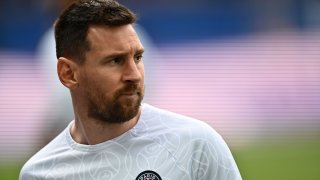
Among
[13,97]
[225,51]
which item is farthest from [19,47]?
[225,51]

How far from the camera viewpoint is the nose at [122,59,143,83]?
3137 mm

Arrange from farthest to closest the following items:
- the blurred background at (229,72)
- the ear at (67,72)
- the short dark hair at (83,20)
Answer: the blurred background at (229,72) < the ear at (67,72) < the short dark hair at (83,20)

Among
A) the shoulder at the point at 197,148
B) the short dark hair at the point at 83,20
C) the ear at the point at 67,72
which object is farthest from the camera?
the ear at the point at 67,72

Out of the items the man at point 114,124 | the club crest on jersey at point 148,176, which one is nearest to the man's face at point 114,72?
the man at point 114,124

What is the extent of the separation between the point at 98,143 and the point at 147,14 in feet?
17.5

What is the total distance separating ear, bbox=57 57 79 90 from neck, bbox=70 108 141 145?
0.15 m

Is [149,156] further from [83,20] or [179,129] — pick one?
[83,20]

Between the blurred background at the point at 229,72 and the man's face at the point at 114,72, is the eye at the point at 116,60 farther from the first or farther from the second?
the blurred background at the point at 229,72

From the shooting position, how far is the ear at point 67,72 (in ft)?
11.0

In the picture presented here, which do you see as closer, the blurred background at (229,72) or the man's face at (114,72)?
the man's face at (114,72)

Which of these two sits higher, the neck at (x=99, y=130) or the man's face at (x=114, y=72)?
the man's face at (x=114, y=72)

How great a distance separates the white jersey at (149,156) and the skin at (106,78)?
0.05 metres

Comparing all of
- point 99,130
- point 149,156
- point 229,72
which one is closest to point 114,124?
point 99,130

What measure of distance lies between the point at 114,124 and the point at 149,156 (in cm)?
20
